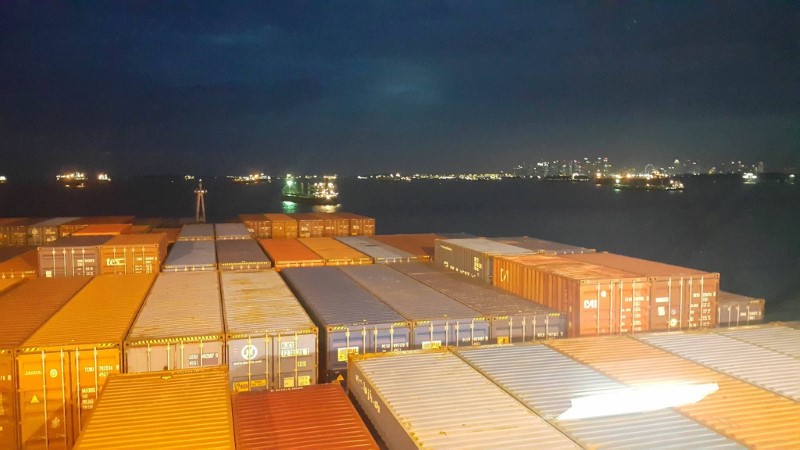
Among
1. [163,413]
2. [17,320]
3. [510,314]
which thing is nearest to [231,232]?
[17,320]

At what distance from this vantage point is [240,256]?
2631 centimetres

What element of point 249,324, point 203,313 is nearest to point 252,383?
point 249,324

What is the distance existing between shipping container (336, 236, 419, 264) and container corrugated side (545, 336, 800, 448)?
47.3ft

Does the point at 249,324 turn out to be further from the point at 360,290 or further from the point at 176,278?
the point at 176,278

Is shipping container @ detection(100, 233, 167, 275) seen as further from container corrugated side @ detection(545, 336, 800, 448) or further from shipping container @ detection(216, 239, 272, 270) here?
container corrugated side @ detection(545, 336, 800, 448)

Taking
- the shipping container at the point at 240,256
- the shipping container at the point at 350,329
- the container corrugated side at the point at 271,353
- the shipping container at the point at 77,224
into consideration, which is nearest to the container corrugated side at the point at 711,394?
the shipping container at the point at 350,329

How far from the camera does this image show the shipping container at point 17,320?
11438 millimetres

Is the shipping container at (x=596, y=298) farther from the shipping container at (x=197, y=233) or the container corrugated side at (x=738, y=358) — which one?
the shipping container at (x=197, y=233)

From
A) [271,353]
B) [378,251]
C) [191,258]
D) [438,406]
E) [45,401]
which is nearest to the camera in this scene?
[438,406]

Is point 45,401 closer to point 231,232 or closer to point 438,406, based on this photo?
point 438,406

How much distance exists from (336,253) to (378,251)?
7.57ft

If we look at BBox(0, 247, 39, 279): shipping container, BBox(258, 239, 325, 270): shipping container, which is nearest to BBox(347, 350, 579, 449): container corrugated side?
BBox(258, 239, 325, 270): shipping container

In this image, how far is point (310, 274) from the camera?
73.0 feet

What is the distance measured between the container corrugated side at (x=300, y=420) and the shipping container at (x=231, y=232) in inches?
1016
